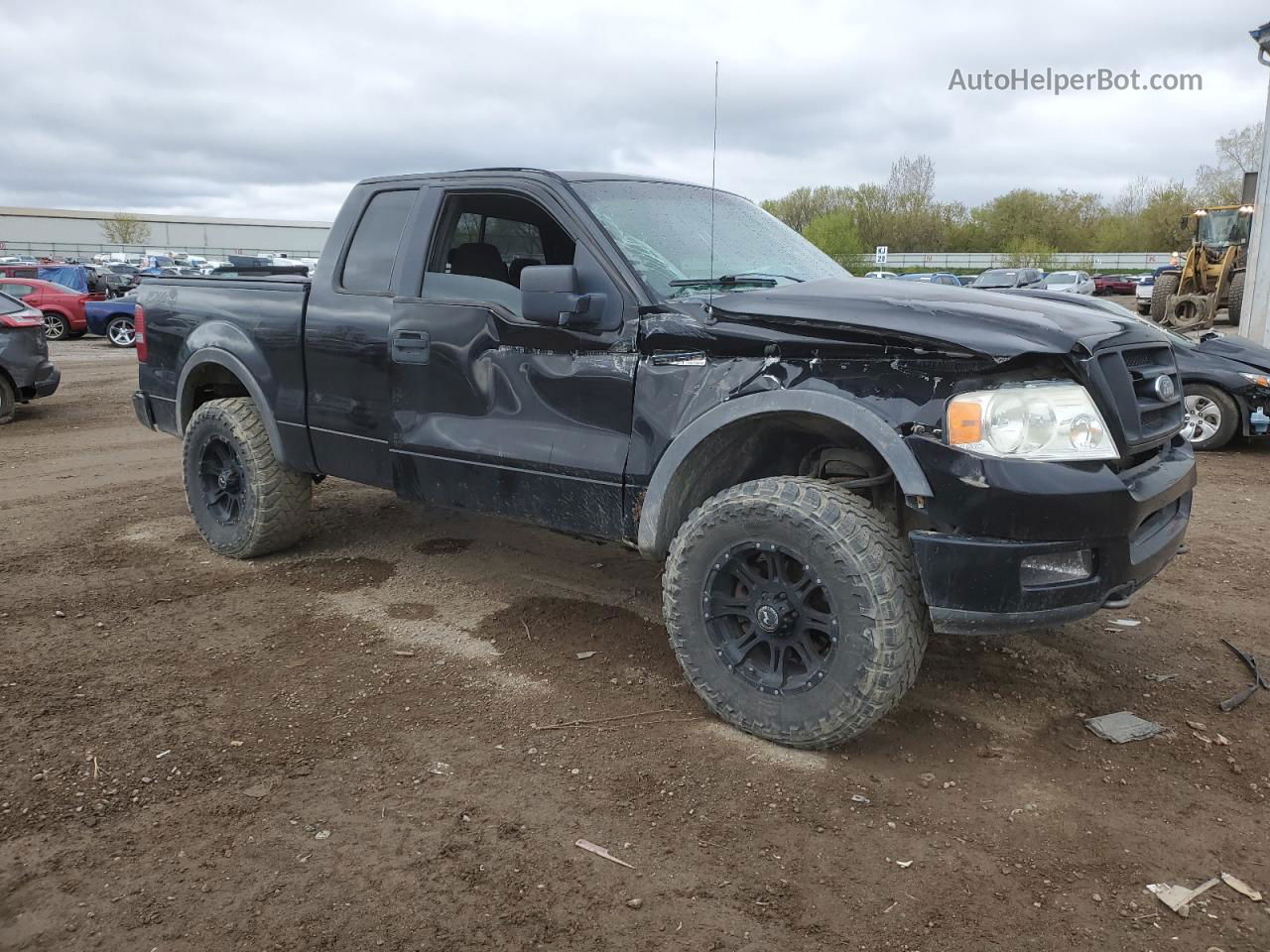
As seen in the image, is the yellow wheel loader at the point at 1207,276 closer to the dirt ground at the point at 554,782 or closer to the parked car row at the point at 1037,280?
the parked car row at the point at 1037,280

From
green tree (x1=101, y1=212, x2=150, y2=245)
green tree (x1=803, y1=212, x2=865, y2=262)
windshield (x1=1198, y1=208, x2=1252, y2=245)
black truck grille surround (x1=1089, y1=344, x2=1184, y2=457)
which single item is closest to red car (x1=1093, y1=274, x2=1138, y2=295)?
green tree (x1=803, y1=212, x2=865, y2=262)

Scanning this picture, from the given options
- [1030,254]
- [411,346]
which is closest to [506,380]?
[411,346]

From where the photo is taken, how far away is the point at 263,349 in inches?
202

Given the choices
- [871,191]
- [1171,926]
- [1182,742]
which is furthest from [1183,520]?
[871,191]

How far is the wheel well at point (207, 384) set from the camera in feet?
18.3

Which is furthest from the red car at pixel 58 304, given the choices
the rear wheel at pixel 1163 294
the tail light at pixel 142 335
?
the rear wheel at pixel 1163 294

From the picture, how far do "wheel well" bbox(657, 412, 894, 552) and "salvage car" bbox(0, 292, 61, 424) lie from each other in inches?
386

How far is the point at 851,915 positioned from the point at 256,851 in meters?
1.66

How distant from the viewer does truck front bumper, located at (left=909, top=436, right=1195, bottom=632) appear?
9.61 ft

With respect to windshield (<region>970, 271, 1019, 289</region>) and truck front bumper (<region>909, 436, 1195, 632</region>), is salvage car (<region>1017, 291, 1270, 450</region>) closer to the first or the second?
truck front bumper (<region>909, 436, 1195, 632</region>)

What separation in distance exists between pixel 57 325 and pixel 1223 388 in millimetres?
21056

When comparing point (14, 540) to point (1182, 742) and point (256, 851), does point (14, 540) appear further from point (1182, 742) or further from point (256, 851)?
point (1182, 742)

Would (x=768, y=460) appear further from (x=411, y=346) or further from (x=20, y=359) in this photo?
(x=20, y=359)

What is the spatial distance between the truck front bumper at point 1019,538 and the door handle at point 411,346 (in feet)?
7.36
